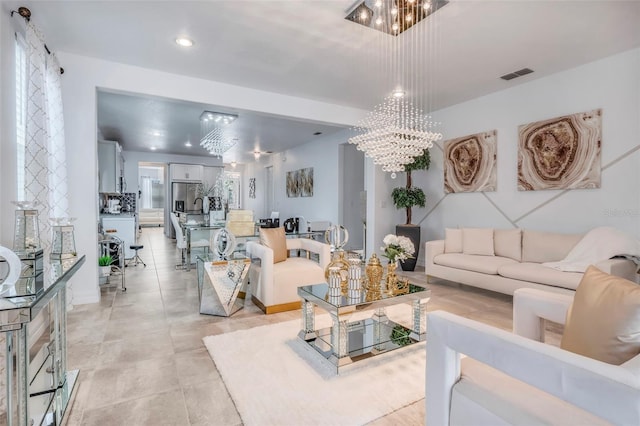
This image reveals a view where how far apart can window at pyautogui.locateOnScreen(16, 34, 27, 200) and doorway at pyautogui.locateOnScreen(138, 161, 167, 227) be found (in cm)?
1263

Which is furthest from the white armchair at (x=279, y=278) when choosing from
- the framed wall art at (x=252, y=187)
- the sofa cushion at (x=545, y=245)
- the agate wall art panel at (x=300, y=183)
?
the framed wall art at (x=252, y=187)

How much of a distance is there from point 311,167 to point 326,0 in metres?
5.93

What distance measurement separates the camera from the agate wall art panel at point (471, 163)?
4.85 m

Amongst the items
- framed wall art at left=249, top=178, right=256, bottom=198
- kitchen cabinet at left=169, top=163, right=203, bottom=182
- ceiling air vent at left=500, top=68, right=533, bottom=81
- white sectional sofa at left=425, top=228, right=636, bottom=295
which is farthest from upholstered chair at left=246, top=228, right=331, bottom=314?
framed wall art at left=249, top=178, right=256, bottom=198

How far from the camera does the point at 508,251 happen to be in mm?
4266

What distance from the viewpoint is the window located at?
269 cm

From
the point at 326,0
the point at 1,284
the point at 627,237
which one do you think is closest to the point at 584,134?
the point at 627,237

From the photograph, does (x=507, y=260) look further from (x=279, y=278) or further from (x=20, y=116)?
(x=20, y=116)

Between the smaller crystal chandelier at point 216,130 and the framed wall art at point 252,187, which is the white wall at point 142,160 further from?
the smaller crystal chandelier at point 216,130

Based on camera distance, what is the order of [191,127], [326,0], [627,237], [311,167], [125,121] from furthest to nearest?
[311,167] → [191,127] → [125,121] → [627,237] → [326,0]

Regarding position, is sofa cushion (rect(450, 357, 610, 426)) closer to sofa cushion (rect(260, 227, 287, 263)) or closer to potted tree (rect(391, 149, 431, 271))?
sofa cushion (rect(260, 227, 287, 263))

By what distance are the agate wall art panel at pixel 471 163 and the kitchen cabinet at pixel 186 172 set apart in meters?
8.30

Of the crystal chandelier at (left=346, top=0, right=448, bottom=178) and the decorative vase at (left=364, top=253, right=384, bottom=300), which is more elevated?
the crystal chandelier at (left=346, top=0, right=448, bottom=178)

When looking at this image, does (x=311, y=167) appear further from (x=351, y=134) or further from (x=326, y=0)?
(x=326, y=0)
